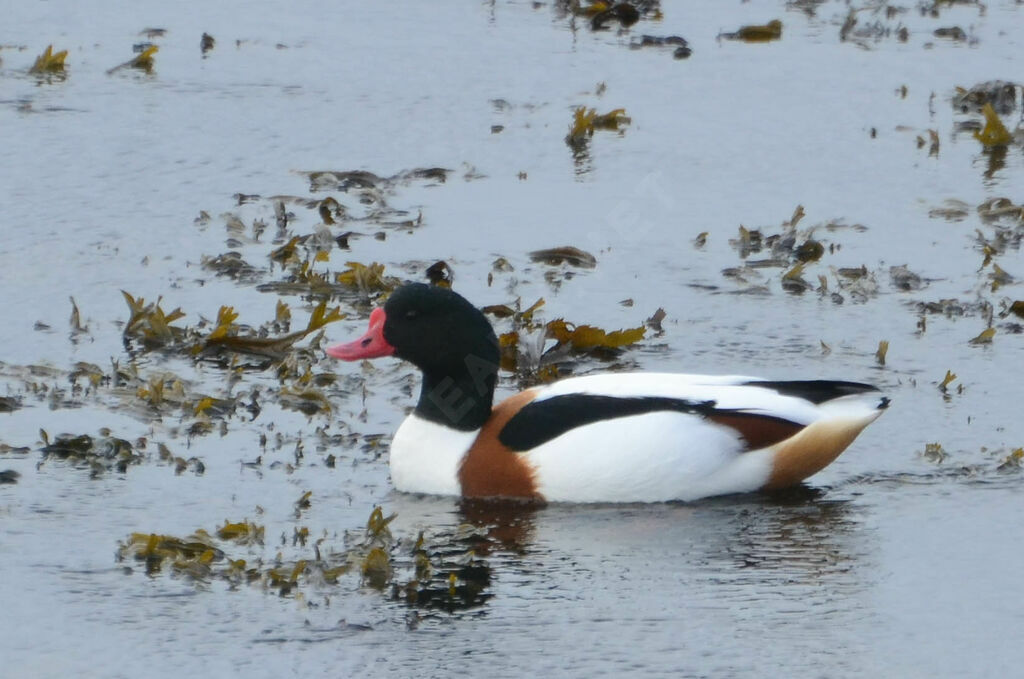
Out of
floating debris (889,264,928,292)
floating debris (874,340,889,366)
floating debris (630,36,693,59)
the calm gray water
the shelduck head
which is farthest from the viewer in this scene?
floating debris (630,36,693,59)

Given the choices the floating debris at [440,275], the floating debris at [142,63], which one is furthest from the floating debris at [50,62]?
the floating debris at [440,275]

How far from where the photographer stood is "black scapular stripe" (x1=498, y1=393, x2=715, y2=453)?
8656mm

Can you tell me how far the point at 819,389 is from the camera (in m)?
8.86

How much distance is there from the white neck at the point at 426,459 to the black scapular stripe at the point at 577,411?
255 millimetres

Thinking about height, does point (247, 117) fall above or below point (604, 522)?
above

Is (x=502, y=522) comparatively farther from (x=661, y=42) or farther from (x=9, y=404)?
(x=661, y=42)

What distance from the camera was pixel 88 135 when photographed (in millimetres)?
14352

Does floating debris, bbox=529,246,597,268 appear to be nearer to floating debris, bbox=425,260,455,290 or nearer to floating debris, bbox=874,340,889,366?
floating debris, bbox=425,260,455,290

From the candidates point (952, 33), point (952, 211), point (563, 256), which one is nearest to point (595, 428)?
point (563, 256)

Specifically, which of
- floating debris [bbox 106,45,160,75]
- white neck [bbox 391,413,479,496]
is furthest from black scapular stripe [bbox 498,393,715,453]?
floating debris [bbox 106,45,160,75]

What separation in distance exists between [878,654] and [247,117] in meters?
9.58

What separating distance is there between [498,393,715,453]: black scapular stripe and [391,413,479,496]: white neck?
25 centimetres

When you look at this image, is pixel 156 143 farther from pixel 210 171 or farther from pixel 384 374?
pixel 384 374

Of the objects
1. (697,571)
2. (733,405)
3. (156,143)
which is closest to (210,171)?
(156,143)
